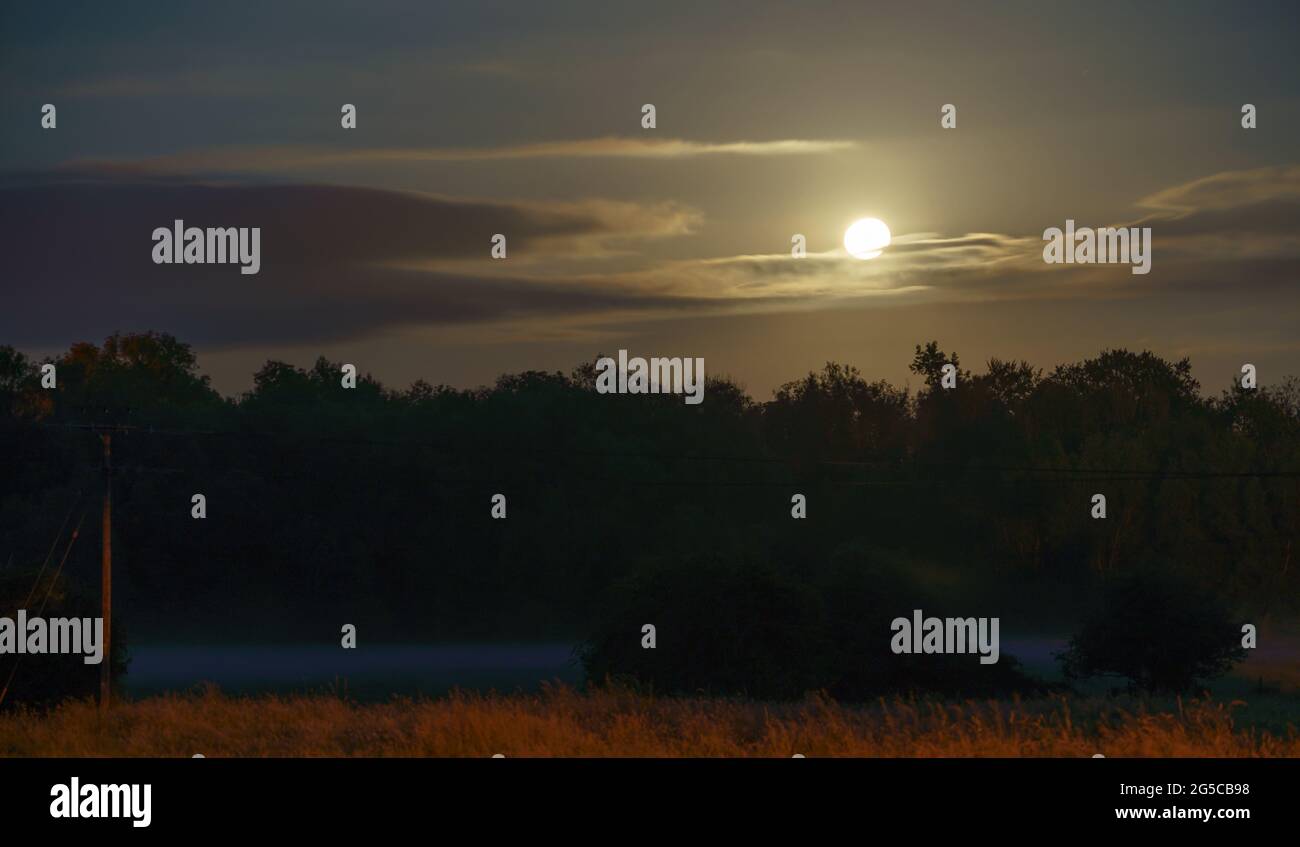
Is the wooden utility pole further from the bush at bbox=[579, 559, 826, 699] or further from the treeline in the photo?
the treeline

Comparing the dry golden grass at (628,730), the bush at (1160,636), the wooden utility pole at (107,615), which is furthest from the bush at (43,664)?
the bush at (1160,636)

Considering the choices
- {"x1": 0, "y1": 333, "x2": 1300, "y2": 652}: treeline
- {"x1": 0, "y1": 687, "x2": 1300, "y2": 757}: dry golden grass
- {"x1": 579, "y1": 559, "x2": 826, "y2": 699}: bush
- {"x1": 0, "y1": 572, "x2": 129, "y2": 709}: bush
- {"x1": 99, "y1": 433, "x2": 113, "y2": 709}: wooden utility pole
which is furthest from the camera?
{"x1": 0, "y1": 333, "x2": 1300, "y2": 652}: treeline

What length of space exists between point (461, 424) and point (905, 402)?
43393 millimetres

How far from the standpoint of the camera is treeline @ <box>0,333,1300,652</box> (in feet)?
289

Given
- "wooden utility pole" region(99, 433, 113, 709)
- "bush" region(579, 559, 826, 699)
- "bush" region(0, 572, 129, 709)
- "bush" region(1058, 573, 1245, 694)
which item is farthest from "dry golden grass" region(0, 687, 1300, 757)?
"bush" region(1058, 573, 1245, 694)

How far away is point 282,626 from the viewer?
88.8 meters

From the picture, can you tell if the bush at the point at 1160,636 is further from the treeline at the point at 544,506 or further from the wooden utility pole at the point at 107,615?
the wooden utility pole at the point at 107,615

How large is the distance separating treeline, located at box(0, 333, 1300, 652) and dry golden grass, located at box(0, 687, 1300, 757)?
5674 cm

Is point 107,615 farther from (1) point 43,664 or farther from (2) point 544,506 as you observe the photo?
(2) point 544,506

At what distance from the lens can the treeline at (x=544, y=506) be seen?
3472 inches

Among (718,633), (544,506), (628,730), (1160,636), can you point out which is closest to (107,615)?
(718,633)

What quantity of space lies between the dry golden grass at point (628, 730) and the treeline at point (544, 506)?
56.7m

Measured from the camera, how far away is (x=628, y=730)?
2031 cm

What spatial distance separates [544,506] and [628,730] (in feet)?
245
